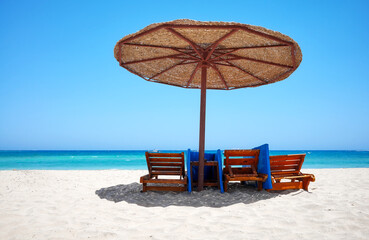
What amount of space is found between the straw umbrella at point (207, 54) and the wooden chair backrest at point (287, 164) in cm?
153

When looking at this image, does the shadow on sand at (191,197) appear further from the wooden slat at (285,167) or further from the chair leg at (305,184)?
the wooden slat at (285,167)

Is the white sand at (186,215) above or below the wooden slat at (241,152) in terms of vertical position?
below

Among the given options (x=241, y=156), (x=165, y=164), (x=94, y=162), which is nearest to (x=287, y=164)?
(x=241, y=156)

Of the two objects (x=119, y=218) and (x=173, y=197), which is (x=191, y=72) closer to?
(x=173, y=197)

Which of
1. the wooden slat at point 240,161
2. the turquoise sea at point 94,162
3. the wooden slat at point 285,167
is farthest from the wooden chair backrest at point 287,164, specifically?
the turquoise sea at point 94,162

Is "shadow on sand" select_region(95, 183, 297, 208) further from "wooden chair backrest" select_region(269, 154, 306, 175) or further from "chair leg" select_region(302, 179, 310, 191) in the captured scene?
"wooden chair backrest" select_region(269, 154, 306, 175)

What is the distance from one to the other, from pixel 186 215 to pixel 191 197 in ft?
3.67

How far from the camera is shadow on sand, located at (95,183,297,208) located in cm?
404

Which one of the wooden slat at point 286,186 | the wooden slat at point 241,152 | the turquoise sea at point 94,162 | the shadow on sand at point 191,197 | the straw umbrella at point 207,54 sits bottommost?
the turquoise sea at point 94,162

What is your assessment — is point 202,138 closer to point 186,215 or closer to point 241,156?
point 241,156

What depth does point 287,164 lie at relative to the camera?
512cm

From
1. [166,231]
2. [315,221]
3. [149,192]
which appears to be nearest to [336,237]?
[315,221]

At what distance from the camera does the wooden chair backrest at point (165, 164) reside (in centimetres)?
500

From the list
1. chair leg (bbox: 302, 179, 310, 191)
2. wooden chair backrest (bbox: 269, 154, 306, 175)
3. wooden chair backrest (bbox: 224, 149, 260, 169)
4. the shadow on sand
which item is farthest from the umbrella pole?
chair leg (bbox: 302, 179, 310, 191)
